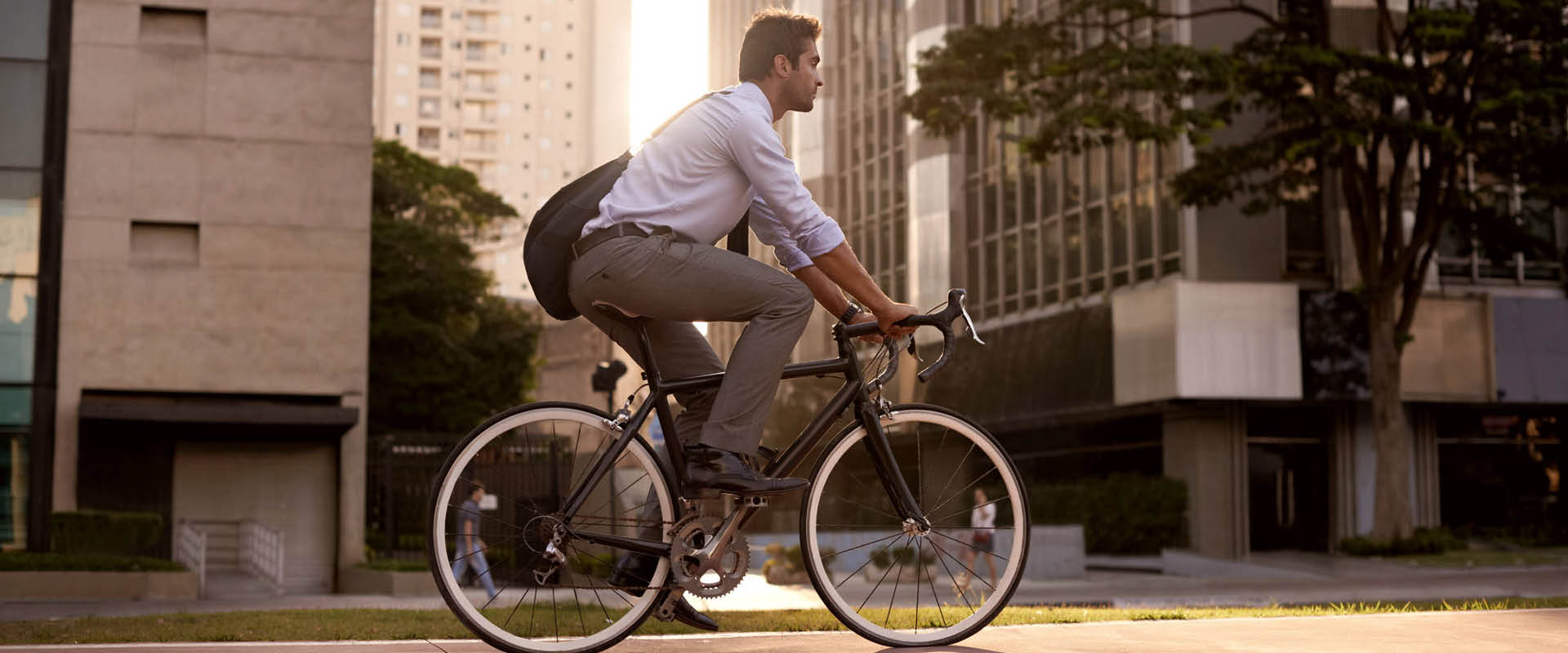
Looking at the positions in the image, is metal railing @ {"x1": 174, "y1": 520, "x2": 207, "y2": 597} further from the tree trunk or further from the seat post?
the seat post

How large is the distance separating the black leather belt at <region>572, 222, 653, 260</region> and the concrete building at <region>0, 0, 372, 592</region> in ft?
79.7

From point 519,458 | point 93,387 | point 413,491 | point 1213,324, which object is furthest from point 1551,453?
point 519,458

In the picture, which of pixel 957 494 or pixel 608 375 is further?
pixel 608 375

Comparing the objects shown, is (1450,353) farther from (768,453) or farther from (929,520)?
(768,453)

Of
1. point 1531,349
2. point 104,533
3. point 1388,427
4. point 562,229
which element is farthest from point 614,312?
point 1531,349

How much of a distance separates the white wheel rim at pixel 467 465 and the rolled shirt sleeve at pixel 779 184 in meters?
0.77

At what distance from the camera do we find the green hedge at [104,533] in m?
23.8

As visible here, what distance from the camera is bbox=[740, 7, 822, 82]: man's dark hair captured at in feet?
15.7

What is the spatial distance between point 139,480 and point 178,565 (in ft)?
20.2

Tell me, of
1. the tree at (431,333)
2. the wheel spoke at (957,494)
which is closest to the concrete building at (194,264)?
the tree at (431,333)

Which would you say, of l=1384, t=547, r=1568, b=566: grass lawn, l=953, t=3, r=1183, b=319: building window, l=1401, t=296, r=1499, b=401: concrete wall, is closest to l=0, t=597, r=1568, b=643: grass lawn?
l=1384, t=547, r=1568, b=566: grass lawn

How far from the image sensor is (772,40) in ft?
15.7

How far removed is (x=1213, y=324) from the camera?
31.6 metres

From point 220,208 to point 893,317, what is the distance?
2586cm
